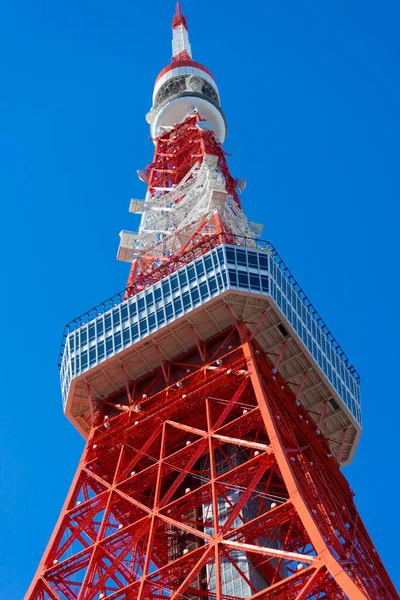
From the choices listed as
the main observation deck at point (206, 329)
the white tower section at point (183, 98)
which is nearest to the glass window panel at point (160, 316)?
the main observation deck at point (206, 329)

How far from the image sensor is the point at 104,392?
44.5 meters

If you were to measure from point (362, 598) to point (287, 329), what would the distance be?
16.6 metres

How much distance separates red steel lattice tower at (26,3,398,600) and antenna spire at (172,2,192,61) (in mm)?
24091

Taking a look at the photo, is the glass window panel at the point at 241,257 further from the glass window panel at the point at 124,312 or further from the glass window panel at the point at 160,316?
the glass window panel at the point at 124,312

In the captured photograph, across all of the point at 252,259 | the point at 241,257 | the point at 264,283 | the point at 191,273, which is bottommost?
the point at 264,283

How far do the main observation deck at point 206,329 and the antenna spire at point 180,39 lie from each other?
30796 mm

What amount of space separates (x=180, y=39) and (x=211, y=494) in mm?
46599

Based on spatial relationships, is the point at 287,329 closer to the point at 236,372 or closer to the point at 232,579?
the point at 236,372

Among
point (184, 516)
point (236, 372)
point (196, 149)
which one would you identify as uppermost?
point (196, 149)

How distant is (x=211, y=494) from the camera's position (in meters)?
35.8

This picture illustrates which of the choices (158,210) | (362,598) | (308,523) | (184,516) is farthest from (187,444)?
(158,210)

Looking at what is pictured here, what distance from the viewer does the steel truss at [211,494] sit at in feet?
110

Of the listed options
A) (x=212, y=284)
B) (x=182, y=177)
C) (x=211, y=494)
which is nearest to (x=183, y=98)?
(x=182, y=177)

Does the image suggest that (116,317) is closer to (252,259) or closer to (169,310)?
(169,310)
